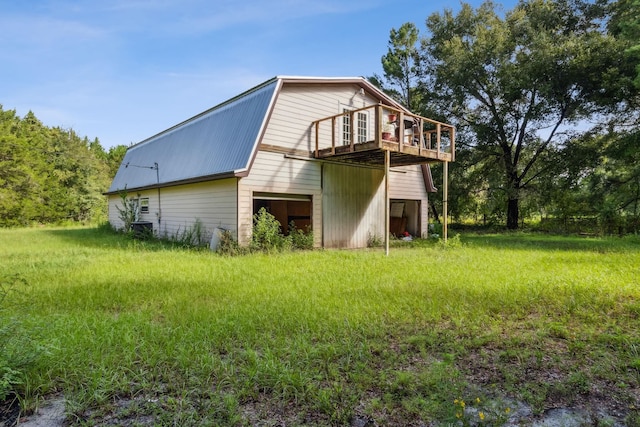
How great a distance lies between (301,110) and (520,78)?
1209cm

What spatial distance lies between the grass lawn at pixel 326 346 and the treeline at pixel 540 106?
13176 millimetres

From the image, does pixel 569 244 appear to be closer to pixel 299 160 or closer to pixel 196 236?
pixel 299 160

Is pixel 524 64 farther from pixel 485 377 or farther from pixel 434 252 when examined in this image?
pixel 485 377

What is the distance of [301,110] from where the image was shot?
10828 millimetres

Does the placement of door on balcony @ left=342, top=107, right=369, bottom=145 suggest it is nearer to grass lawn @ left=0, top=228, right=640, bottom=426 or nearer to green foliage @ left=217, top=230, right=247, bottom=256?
green foliage @ left=217, top=230, right=247, bottom=256

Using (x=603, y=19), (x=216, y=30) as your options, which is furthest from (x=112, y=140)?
(x=603, y=19)

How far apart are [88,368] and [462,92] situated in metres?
20.6

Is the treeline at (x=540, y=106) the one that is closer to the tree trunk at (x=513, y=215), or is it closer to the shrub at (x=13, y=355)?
the tree trunk at (x=513, y=215)

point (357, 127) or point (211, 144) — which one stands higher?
point (357, 127)

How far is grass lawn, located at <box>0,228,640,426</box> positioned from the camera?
2.32 metres

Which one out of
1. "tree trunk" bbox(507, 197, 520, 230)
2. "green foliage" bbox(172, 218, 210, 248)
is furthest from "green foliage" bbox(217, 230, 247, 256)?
"tree trunk" bbox(507, 197, 520, 230)

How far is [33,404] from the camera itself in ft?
7.60

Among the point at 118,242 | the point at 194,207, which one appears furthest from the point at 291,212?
the point at 118,242

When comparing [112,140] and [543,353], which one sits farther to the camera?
[112,140]
